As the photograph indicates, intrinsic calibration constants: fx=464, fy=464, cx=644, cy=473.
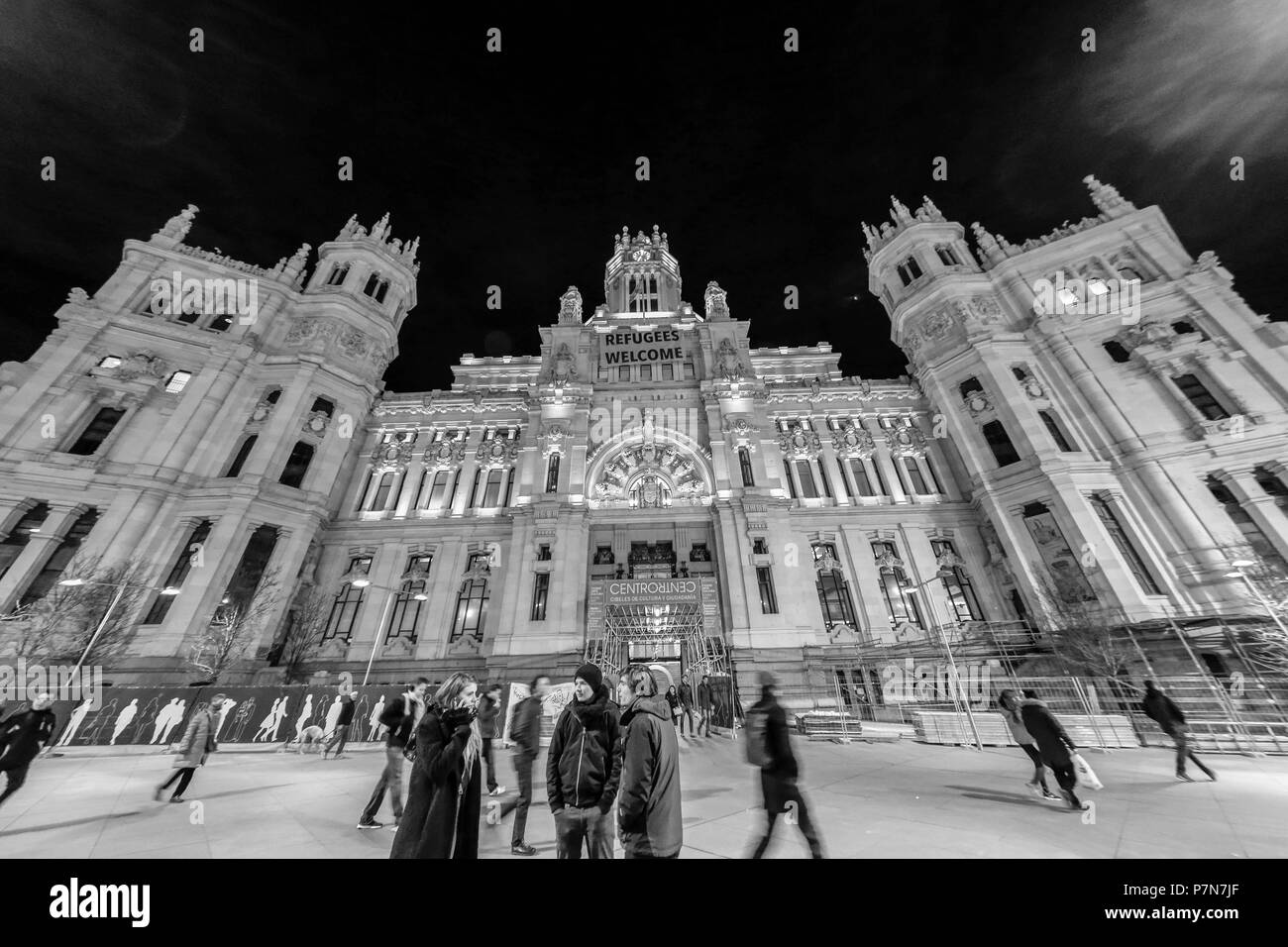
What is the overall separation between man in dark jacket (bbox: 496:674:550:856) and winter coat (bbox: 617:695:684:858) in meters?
2.15

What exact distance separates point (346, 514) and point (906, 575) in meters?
37.9

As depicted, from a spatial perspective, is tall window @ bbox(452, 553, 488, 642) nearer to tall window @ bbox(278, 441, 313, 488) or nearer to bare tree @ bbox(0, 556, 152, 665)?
tall window @ bbox(278, 441, 313, 488)

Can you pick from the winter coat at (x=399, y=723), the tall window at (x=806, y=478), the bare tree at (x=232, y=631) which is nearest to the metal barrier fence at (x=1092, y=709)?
the winter coat at (x=399, y=723)

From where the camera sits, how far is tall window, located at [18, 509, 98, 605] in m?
23.7

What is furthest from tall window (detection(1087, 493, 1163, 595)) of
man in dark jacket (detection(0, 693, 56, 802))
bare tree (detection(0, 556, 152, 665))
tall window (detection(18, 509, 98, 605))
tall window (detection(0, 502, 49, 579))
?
tall window (detection(0, 502, 49, 579))

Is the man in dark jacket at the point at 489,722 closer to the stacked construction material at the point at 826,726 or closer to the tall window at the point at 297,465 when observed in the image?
the stacked construction material at the point at 826,726

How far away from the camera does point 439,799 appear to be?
3531mm

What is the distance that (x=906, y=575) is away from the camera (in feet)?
95.2

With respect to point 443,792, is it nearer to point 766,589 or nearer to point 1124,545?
point 766,589

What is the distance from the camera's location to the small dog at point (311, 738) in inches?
584

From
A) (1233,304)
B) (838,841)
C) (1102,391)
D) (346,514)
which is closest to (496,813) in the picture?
(838,841)

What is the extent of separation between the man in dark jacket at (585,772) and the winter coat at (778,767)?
63.4 inches

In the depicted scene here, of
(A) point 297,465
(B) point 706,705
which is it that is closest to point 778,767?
(B) point 706,705

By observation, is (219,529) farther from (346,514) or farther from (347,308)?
(347,308)
